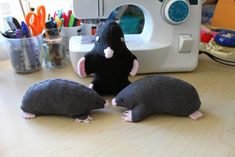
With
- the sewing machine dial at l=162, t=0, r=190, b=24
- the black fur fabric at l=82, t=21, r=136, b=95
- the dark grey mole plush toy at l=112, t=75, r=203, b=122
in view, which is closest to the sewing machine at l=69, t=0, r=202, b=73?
the sewing machine dial at l=162, t=0, r=190, b=24

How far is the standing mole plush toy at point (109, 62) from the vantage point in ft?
2.08

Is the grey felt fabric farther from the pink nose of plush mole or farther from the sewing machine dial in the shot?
the sewing machine dial

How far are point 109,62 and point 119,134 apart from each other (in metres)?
0.19

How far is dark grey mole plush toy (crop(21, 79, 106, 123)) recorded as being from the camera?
0.57m

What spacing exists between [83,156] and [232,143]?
0.29m

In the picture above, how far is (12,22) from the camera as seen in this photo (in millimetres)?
806

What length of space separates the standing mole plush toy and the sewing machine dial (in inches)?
7.5

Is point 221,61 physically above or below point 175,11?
below

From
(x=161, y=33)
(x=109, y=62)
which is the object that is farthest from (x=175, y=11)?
(x=109, y=62)

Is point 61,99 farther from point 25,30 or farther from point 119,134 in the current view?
point 25,30

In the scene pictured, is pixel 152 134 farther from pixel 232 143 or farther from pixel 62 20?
pixel 62 20

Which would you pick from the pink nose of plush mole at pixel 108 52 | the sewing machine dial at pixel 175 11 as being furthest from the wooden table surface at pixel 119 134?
the sewing machine dial at pixel 175 11

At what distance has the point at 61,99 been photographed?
22.6 inches

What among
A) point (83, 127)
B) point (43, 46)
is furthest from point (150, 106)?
point (43, 46)
